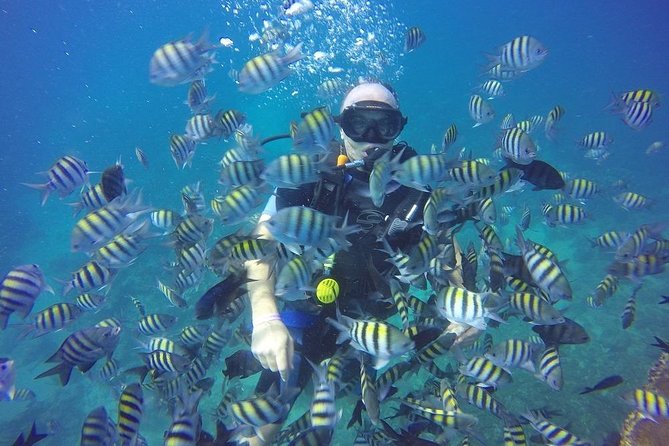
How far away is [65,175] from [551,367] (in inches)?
183

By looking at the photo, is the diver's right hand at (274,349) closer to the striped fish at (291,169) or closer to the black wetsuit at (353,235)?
the black wetsuit at (353,235)

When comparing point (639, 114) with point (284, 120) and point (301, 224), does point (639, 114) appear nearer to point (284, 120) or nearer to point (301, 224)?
point (301, 224)

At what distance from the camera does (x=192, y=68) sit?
4211 millimetres

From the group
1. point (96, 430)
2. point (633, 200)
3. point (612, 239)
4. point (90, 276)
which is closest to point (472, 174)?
point (612, 239)

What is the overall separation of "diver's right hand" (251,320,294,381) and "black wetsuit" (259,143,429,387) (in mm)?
678

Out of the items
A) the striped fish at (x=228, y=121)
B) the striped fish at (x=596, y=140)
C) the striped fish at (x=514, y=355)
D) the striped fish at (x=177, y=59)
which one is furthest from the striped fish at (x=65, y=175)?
the striped fish at (x=596, y=140)

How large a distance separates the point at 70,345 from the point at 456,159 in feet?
11.3

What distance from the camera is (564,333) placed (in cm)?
293

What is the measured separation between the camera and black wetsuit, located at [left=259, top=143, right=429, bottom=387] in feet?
11.0

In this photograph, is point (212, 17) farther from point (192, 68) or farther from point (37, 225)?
point (192, 68)

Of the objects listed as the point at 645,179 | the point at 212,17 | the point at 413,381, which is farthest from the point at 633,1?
the point at 413,381

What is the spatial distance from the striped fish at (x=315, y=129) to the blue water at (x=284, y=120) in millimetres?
1984

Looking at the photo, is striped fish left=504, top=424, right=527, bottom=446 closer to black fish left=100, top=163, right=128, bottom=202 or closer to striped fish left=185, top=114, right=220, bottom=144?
black fish left=100, top=163, right=128, bottom=202

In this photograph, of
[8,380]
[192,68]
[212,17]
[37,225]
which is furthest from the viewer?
[212,17]
